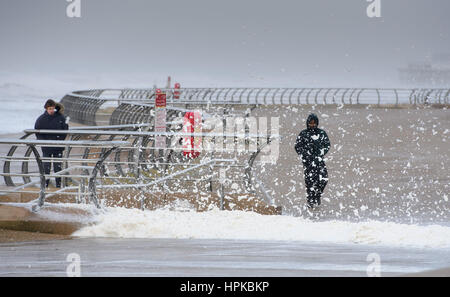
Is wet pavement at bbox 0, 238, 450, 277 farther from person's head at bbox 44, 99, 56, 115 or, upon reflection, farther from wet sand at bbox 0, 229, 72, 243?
person's head at bbox 44, 99, 56, 115

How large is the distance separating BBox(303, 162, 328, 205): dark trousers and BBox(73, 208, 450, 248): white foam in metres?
2.29

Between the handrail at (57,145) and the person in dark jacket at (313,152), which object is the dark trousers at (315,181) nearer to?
the person in dark jacket at (313,152)

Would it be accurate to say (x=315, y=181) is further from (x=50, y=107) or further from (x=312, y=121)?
(x=50, y=107)

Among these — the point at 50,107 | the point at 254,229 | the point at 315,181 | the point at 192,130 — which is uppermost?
the point at 50,107

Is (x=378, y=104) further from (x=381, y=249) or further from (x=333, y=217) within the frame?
(x=381, y=249)

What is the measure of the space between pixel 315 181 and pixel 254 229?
10.8ft

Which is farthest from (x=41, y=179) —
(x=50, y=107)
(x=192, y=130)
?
(x=192, y=130)

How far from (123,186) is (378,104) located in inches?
1727

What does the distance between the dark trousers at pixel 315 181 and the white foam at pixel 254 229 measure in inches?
90.1

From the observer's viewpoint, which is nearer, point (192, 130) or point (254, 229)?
point (254, 229)

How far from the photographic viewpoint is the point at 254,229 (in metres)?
10.9

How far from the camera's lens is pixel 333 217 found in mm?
12617

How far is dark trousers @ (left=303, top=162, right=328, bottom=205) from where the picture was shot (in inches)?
547

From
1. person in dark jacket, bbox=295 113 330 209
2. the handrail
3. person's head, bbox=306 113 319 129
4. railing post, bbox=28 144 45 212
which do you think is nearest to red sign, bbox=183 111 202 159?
person in dark jacket, bbox=295 113 330 209
